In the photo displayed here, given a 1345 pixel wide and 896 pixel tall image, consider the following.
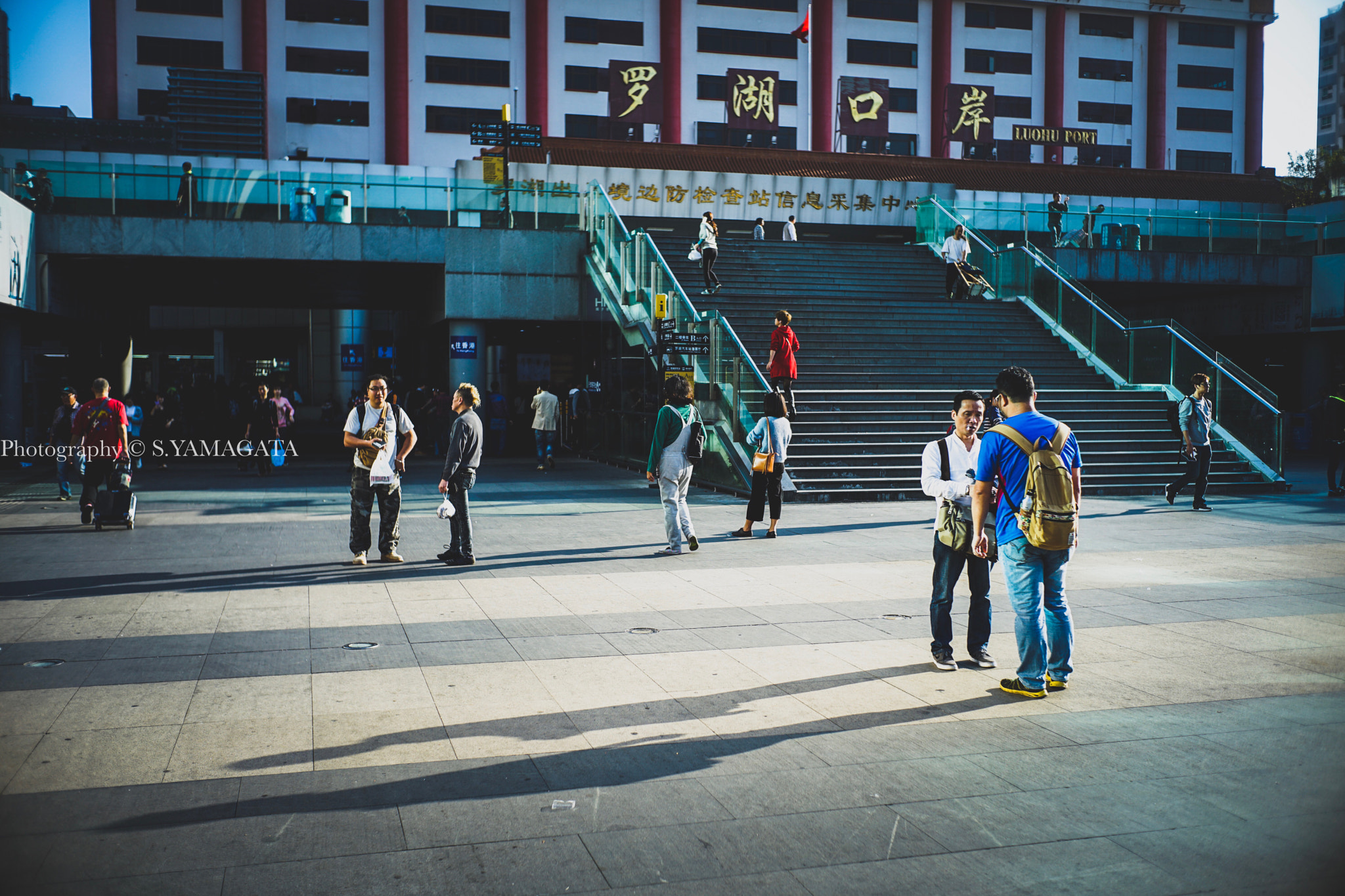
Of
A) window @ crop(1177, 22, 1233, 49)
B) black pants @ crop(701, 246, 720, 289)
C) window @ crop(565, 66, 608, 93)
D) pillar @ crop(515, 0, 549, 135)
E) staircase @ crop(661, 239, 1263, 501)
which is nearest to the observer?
staircase @ crop(661, 239, 1263, 501)

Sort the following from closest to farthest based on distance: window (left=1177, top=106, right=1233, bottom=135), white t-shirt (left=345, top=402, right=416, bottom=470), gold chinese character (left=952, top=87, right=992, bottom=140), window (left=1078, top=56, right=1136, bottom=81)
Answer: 1. white t-shirt (left=345, top=402, right=416, bottom=470)
2. gold chinese character (left=952, top=87, right=992, bottom=140)
3. window (left=1078, top=56, right=1136, bottom=81)
4. window (left=1177, top=106, right=1233, bottom=135)

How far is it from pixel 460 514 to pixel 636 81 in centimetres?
3736

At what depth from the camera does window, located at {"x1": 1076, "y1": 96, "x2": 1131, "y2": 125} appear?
53688mm

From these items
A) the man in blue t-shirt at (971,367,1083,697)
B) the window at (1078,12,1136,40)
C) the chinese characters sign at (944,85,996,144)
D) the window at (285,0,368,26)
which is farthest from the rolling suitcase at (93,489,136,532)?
the window at (1078,12,1136,40)

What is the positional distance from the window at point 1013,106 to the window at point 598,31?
1842 centimetres

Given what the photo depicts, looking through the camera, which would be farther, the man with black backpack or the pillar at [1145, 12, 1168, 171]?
the pillar at [1145, 12, 1168, 171]

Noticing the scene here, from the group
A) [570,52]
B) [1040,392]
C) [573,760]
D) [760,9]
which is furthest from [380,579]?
[760,9]

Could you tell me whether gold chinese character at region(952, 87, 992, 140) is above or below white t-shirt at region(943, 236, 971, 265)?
above

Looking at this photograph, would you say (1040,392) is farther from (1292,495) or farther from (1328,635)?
(1328,635)

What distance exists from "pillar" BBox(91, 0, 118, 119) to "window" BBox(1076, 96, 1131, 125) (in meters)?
44.3

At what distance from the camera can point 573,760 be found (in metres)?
4.59

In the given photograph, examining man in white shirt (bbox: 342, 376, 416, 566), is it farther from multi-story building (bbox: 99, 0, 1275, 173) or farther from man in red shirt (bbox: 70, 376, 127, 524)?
multi-story building (bbox: 99, 0, 1275, 173)

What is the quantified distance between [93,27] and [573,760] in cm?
4803

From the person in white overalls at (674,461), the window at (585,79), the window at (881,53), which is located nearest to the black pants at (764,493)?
the person in white overalls at (674,461)
